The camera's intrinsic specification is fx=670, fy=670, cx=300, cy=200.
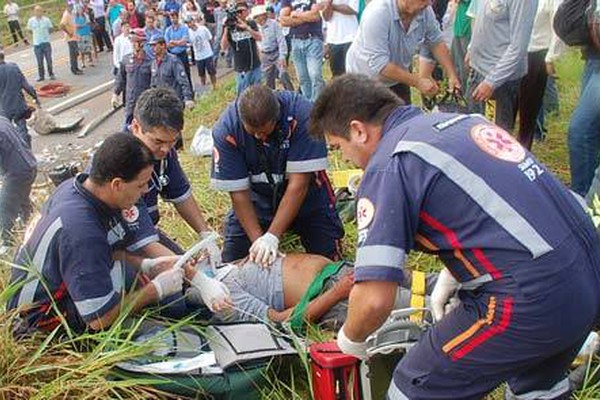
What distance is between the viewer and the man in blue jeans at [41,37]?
14.2 meters

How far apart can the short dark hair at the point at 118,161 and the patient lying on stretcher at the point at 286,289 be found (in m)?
0.86

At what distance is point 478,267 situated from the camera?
1.90 m

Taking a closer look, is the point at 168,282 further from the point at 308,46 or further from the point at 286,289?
the point at 308,46

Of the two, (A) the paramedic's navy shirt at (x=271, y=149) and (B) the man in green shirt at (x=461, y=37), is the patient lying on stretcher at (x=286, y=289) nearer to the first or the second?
(A) the paramedic's navy shirt at (x=271, y=149)

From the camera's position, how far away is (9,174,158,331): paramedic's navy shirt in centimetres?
257

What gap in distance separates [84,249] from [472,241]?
4.85 ft

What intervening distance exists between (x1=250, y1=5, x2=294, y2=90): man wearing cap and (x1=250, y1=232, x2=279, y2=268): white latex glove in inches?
198

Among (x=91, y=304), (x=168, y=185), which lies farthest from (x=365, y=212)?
(x=168, y=185)

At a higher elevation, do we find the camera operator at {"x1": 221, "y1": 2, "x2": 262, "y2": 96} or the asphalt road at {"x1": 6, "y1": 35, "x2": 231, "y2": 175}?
the camera operator at {"x1": 221, "y1": 2, "x2": 262, "y2": 96}

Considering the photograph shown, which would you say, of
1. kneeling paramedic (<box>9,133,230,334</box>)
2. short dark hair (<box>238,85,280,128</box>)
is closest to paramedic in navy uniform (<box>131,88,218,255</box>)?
short dark hair (<box>238,85,280,128</box>)

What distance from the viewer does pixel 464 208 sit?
1.84m

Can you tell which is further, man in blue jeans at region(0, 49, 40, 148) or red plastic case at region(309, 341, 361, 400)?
man in blue jeans at region(0, 49, 40, 148)

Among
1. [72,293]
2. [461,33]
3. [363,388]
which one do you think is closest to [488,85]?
[461,33]

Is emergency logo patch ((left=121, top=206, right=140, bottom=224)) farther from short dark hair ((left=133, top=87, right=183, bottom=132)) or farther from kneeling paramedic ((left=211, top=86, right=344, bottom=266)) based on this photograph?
kneeling paramedic ((left=211, top=86, right=344, bottom=266))
